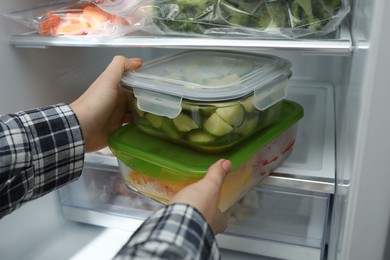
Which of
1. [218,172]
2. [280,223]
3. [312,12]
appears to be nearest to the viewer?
[218,172]

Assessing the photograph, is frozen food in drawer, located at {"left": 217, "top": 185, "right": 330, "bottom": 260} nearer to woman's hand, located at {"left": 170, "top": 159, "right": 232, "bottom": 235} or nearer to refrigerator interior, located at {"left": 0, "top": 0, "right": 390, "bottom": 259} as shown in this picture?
refrigerator interior, located at {"left": 0, "top": 0, "right": 390, "bottom": 259}

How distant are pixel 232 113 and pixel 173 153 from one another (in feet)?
0.47

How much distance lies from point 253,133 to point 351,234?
1.01 ft

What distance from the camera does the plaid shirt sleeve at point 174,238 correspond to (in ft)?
1.67

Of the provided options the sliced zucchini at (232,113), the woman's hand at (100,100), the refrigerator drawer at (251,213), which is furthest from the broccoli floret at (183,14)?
the refrigerator drawer at (251,213)

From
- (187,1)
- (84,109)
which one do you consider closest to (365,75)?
(187,1)

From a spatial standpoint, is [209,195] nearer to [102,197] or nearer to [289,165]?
[289,165]

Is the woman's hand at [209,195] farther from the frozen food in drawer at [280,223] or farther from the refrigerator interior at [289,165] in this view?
the frozen food in drawer at [280,223]

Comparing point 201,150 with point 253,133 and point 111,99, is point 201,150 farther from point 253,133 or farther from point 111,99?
point 111,99

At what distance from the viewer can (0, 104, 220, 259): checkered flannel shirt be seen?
0.52 m

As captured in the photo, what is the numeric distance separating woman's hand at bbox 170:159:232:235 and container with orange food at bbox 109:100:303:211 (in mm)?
49

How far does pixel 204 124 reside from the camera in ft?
2.28

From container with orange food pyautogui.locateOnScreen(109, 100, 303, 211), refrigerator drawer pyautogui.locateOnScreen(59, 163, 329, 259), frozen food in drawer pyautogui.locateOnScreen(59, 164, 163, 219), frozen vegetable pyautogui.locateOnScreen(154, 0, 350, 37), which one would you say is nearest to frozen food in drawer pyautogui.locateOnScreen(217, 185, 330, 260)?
refrigerator drawer pyautogui.locateOnScreen(59, 163, 329, 259)

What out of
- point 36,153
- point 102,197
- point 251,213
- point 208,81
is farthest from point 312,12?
point 102,197
